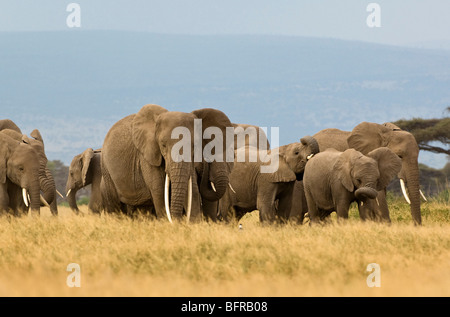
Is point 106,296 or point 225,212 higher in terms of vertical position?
point 225,212

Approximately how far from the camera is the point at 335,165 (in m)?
16.1

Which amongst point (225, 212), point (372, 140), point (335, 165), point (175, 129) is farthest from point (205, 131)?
point (372, 140)

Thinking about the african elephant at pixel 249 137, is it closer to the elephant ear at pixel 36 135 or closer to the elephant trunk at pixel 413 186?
the elephant trunk at pixel 413 186

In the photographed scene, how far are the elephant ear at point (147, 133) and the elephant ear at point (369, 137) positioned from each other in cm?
632

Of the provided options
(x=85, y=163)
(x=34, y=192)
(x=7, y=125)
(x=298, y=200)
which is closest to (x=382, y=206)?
(x=298, y=200)

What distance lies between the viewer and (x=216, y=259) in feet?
35.7

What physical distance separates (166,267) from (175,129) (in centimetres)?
318

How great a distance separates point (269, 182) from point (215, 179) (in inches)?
133

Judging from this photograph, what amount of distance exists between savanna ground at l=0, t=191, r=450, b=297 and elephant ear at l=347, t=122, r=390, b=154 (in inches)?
210

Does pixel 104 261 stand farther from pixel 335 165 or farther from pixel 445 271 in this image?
pixel 335 165

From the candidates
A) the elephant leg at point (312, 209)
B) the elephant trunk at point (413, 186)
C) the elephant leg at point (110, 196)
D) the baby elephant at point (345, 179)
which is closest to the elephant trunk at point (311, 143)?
the baby elephant at point (345, 179)

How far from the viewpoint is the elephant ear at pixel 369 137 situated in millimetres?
19156
